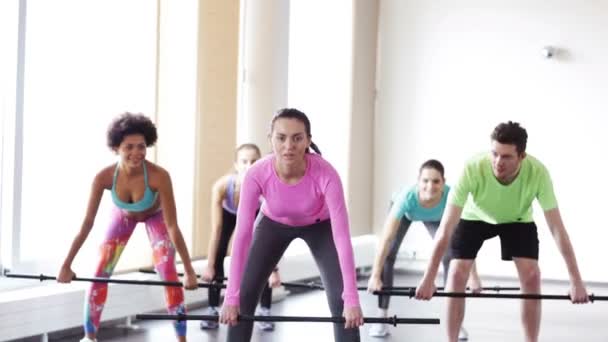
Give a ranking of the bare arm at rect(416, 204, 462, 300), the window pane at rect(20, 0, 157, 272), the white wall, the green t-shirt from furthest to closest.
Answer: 1. the white wall
2. the window pane at rect(20, 0, 157, 272)
3. the green t-shirt
4. the bare arm at rect(416, 204, 462, 300)

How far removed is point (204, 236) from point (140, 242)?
0.79 m

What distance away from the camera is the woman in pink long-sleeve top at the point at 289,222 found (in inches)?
154

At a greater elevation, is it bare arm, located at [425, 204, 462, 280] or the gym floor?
bare arm, located at [425, 204, 462, 280]

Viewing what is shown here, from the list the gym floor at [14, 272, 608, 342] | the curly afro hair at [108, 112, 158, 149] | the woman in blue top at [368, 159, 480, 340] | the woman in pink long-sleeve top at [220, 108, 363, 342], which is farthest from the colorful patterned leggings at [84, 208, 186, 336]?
the woman in blue top at [368, 159, 480, 340]

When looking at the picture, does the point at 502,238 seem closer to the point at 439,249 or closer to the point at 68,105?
the point at 439,249

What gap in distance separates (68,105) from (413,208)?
2117 mm

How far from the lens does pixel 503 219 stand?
15.9ft

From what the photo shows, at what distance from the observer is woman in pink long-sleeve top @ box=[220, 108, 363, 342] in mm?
3902

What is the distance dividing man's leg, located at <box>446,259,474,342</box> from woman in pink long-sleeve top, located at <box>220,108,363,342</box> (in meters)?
0.98

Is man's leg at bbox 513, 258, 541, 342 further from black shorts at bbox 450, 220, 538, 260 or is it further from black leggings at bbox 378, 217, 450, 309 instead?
black leggings at bbox 378, 217, 450, 309

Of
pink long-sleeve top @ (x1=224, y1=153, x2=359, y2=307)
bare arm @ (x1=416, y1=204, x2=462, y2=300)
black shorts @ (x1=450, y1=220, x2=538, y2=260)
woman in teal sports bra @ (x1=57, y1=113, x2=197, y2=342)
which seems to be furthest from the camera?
woman in teal sports bra @ (x1=57, y1=113, x2=197, y2=342)

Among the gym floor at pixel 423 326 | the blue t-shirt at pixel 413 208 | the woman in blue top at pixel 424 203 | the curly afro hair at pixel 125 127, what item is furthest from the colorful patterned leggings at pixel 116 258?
the blue t-shirt at pixel 413 208

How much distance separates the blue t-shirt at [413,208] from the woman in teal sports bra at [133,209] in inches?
55.7

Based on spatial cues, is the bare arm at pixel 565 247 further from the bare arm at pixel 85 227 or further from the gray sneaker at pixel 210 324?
the gray sneaker at pixel 210 324
